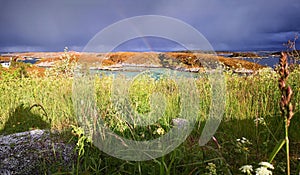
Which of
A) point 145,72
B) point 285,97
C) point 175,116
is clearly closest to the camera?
point 285,97

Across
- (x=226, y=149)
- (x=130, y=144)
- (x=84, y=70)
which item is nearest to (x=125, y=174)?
(x=130, y=144)

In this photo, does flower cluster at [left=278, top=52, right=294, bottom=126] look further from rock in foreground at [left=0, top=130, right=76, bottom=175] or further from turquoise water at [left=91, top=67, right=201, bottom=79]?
turquoise water at [left=91, top=67, right=201, bottom=79]

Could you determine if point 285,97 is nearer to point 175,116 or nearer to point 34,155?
point 34,155

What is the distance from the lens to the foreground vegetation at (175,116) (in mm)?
2055

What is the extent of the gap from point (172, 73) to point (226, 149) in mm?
2280

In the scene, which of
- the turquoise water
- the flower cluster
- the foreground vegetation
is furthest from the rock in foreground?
the flower cluster

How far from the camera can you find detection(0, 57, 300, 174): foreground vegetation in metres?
2.05

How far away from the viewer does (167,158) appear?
2.16 meters

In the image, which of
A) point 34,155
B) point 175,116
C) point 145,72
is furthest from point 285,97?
point 145,72

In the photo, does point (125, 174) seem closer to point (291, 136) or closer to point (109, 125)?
point (109, 125)

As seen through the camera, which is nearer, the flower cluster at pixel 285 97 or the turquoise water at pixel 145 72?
the flower cluster at pixel 285 97

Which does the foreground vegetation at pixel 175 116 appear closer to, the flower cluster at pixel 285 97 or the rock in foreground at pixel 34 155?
the rock in foreground at pixel 34 155

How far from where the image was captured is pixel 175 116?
12.0 feet

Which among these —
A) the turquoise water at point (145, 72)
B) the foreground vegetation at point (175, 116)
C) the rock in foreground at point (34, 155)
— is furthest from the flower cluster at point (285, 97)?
the turquoise water at point (145, 72)
